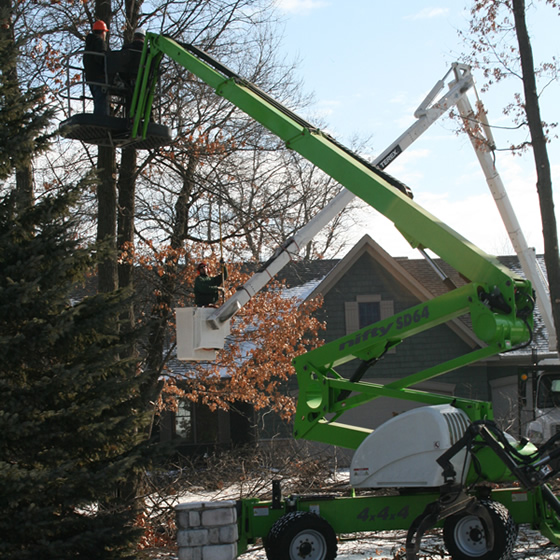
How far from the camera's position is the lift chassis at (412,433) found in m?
8.48

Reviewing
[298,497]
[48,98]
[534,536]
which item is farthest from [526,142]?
[48,98]

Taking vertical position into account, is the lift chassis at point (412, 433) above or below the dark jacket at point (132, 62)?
below

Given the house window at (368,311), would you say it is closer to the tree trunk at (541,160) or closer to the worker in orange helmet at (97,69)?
the tree trunk at (541,160)

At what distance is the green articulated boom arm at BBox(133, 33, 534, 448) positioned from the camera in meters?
8.54

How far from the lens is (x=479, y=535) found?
8.69 meters

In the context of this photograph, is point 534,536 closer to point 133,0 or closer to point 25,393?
point 25,393

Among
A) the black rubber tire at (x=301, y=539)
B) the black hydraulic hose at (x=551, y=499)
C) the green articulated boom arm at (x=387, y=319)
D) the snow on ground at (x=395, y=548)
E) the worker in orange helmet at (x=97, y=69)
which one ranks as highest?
the worker in orange helmet at (x=97, y=69)

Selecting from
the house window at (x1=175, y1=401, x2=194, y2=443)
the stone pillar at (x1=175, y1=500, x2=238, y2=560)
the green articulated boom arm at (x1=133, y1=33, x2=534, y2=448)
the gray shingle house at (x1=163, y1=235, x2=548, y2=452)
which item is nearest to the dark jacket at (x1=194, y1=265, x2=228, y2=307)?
the green articulated boom arm at (x1=133, y1=33, x2=534, y2=448)

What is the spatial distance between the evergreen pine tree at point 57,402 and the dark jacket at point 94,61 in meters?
3.55

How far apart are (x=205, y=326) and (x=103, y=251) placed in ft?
4.97

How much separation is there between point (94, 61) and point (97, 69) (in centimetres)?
12

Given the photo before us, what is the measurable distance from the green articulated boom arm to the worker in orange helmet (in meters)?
1.50

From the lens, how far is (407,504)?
30.5 feet

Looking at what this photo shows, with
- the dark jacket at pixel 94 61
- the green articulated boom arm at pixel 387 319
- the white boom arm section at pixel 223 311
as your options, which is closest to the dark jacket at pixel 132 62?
the dark jacket at pixel 94 61
